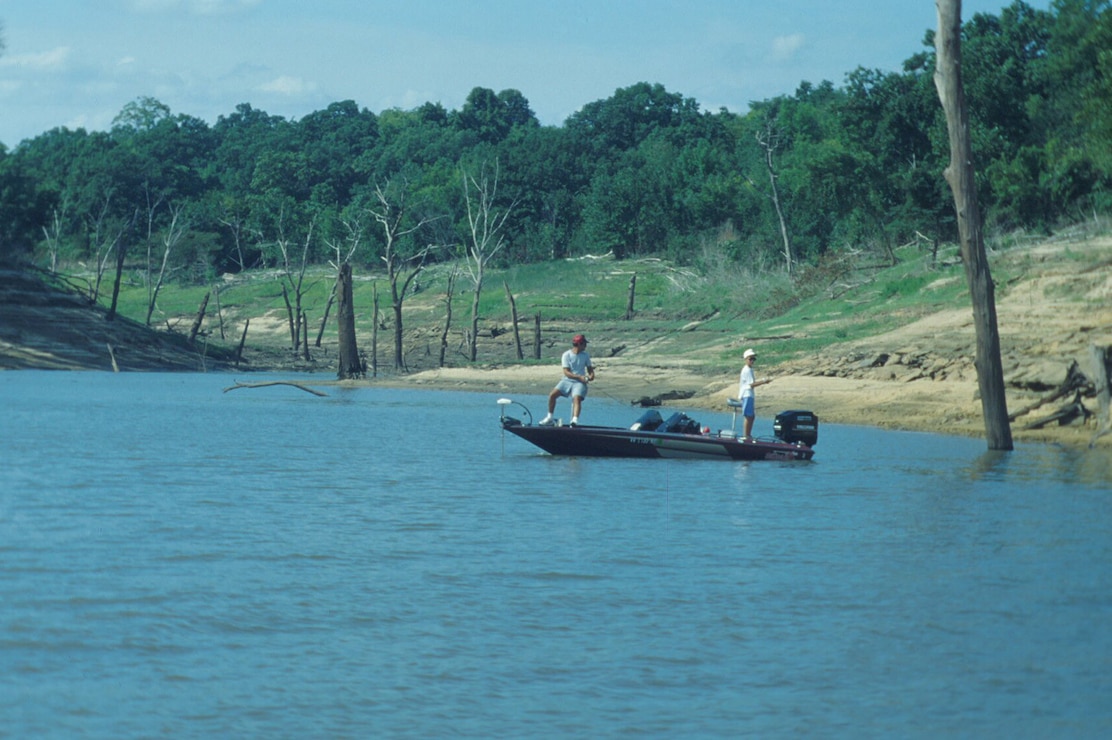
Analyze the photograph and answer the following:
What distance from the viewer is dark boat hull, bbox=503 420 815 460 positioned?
22250 millimetres

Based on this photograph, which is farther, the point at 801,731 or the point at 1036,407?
the point at 1036,407

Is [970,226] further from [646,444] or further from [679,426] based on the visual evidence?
[646,444]

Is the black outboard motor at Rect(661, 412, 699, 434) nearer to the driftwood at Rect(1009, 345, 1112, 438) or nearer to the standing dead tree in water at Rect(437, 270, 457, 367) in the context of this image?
the driftwood at Rect(1009, 345, 1112, 438)

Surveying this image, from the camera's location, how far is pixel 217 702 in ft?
26.9

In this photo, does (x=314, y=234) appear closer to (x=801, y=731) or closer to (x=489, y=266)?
(x=489, y=266)

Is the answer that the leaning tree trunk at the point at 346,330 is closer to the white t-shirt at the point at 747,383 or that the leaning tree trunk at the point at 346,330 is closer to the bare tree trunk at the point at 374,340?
the bare tree trunk at the point at 374,340

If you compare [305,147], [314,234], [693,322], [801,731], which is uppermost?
[305,147]

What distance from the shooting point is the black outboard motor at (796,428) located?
22.9 m

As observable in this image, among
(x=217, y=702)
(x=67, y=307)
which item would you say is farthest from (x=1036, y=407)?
(x=67, y=307)

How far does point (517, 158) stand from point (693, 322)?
40.6 m

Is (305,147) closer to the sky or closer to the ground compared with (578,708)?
closer to the sky

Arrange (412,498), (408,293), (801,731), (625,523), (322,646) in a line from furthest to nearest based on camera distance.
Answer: (408,293), (412,498), (625,523), (322,646), (801,731)

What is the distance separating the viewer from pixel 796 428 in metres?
22.9

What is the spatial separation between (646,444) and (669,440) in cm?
41
